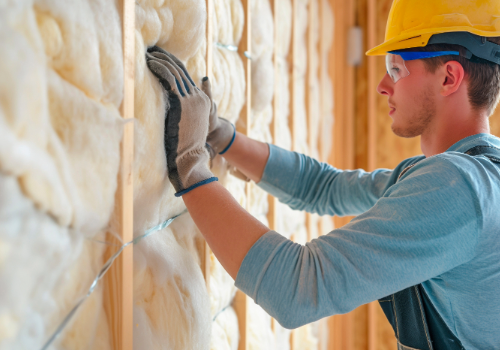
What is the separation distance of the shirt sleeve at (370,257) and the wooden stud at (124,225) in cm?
23

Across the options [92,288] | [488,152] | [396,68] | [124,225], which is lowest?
[92,288]

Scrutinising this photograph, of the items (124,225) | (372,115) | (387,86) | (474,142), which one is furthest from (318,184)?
(372,115)

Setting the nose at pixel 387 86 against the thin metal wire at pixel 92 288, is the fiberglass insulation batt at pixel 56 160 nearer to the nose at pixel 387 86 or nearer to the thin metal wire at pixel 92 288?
the thin metal wire at pixel 92 288

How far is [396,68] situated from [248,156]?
527mm

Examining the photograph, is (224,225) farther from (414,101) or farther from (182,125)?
(414,101)

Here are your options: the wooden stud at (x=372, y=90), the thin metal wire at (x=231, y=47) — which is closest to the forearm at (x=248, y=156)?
the thin metal wire at (x=231, y=47)

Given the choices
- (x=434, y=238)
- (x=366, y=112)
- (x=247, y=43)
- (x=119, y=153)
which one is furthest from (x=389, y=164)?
(x=119, y=153)

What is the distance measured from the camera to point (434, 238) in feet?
2.35

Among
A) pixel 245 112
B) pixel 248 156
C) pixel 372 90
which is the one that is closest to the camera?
pixel 248 156

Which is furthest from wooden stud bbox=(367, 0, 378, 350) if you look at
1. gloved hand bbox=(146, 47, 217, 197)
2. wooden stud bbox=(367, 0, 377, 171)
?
gloved hand bbox=(146, 47, 217, 197)

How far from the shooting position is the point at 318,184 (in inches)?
54.1

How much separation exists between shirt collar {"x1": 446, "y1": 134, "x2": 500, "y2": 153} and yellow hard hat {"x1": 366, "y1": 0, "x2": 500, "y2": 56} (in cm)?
27

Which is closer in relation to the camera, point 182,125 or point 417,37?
point 182,125

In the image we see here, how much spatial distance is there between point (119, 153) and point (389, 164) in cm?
222
